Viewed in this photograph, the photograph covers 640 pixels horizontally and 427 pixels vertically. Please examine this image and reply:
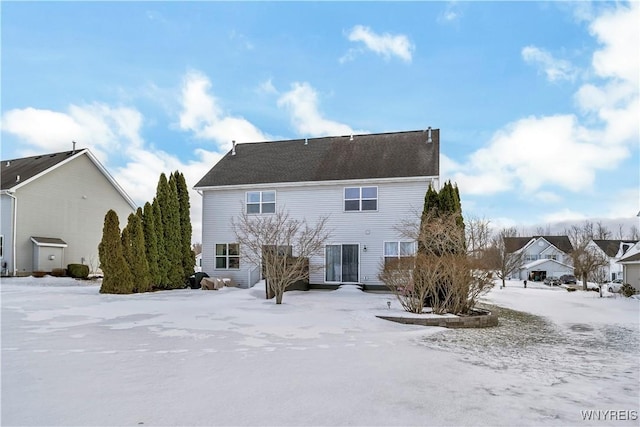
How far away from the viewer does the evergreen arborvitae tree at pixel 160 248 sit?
63.6 ft

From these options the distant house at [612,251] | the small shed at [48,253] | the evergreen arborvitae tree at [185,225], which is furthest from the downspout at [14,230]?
the distant house at [612,251]

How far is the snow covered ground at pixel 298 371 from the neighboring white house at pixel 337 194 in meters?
9.01

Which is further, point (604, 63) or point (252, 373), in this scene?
point (604, 63)

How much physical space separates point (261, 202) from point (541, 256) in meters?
52.1

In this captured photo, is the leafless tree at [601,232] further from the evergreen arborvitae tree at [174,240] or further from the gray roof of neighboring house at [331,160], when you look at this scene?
the evergreen arborvitae tree at [174,240]

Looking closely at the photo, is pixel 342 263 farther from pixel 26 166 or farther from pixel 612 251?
pixel 612 251

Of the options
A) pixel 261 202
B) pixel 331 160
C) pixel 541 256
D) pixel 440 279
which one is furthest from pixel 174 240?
pixel 541 256

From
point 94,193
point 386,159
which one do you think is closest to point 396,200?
point 386,159

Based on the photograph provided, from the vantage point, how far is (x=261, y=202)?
21234 mm

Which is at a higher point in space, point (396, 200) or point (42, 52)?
point (42, 52)

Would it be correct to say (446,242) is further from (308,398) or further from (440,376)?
(308,398)

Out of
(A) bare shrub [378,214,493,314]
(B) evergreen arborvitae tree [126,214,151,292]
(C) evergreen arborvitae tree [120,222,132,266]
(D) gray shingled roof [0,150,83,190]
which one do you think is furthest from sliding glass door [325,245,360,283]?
(D) gray shingled roof [0,150,83,190]

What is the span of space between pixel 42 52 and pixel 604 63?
690 inches

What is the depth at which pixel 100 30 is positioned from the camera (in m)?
13.6
